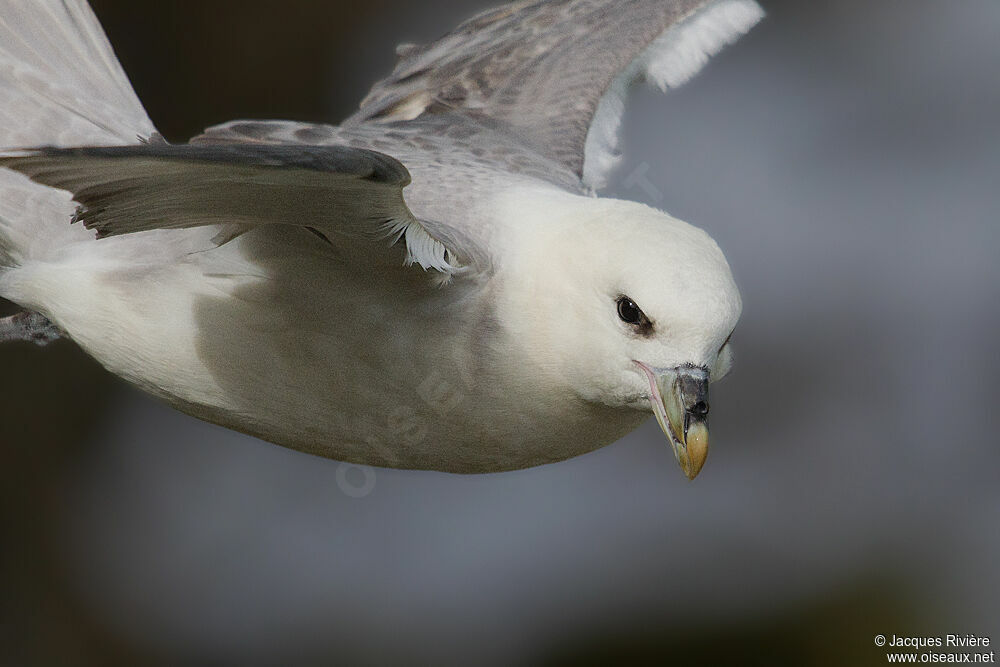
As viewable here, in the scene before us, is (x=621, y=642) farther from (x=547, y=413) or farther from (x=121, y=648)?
(x=547, y=413)

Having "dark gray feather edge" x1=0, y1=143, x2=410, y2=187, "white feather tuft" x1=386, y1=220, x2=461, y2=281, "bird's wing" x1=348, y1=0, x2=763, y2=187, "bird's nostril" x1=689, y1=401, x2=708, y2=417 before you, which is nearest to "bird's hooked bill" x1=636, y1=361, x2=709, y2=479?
"bird's nostril" x1=689, y1=401, x2=708, y2=417

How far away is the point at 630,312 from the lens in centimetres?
205

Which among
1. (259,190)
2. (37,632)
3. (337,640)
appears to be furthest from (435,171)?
(37,632)

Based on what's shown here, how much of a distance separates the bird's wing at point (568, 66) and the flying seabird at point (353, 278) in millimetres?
265

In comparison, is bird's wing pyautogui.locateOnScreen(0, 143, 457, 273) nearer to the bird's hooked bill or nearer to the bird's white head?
the bird's white head

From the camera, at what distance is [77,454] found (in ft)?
20.3

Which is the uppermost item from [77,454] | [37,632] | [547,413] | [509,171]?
[509,171]

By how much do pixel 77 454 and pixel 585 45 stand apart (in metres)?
3.92

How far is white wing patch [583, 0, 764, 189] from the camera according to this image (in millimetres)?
3158

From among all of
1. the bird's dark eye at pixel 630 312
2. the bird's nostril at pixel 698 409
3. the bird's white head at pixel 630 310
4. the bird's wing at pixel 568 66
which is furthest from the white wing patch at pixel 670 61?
the bird's nostril at pixel 698 409

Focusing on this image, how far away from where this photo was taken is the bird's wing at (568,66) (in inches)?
121

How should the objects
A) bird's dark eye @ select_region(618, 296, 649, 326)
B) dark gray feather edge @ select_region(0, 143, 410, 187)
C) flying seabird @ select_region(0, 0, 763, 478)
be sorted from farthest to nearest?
bird's dark eye @ select_region(618, 296, 649, 326)
flying seabird @ select_region(0, 0, 763, 478)
dark gray feather edge @ select_region(0, 143, 410, 187)

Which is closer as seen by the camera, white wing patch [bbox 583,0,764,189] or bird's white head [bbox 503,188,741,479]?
bird's white head [bbox 503,188,741,479]

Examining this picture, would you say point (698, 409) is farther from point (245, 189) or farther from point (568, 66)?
point (568, 66)
